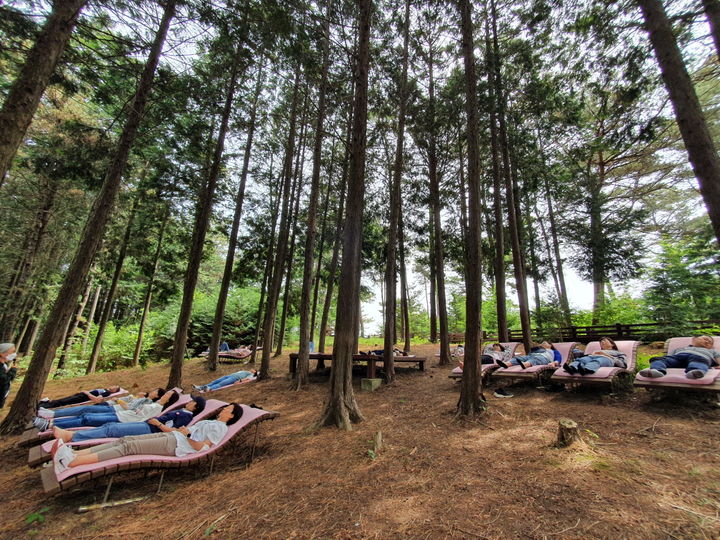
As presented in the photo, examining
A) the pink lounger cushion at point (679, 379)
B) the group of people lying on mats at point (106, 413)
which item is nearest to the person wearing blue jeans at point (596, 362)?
the pink lounger cushion at point (679, 379)

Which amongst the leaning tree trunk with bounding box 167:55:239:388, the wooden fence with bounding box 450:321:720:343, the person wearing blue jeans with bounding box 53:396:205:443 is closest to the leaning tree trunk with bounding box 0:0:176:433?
the leaning tree trunk with bounding box 167:55:239:388

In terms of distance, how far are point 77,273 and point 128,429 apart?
3.57 metres

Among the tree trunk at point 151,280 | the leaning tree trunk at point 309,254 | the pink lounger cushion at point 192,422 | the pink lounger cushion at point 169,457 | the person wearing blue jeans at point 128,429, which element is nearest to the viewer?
the pink lounger cushion at point 169,457

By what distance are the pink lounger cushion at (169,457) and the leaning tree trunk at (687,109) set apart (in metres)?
6.05

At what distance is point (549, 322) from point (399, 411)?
10.1 meters

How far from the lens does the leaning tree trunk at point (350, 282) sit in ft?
15.8

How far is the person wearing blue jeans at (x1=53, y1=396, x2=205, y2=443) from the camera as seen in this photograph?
3.56m

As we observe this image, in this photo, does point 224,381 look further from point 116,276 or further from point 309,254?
point 116,276

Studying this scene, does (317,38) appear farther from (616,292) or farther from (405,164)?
(616,292)

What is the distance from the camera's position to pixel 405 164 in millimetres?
12945

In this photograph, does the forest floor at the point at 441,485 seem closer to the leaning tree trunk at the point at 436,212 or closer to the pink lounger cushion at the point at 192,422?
the pink lounger cushion at the point at 192,422

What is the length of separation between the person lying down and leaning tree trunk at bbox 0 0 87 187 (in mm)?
2990

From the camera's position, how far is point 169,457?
10.7ft

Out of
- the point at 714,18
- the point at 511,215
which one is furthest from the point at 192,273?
the point at 714,18
